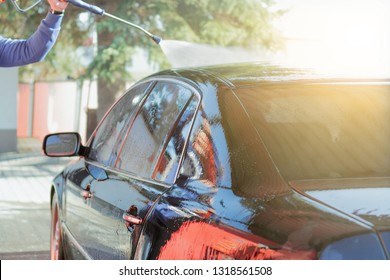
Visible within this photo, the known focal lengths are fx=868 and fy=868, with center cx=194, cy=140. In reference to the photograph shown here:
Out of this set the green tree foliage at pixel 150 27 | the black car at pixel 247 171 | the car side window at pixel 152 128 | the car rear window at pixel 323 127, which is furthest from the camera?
the green tree foliage at pixel 150 27

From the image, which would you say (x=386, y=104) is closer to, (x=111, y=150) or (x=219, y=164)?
(x=219, y=164)

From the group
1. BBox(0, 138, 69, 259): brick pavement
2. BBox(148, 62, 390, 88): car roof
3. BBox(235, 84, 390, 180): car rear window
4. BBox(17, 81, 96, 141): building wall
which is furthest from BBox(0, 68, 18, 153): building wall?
BBox(235, 84, 390, 180): car rear window

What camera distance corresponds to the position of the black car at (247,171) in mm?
2285

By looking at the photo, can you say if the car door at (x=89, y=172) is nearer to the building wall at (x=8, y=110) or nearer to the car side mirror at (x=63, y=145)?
the car side mirror at (x=63, y=145)

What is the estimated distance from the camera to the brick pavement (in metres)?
7.21

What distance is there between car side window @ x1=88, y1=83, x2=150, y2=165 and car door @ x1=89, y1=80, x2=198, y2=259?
145 millimetres

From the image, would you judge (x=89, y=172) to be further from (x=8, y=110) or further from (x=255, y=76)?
(x=8, y=110)

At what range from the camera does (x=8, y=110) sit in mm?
19219

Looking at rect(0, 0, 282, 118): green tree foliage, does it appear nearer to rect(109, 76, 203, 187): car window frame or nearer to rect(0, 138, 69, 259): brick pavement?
rect(0, 138, 69, 259): brick pavement

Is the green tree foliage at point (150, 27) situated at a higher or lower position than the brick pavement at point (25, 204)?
higher

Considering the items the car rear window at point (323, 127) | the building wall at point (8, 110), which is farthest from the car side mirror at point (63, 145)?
the building wall at point (8, 110)

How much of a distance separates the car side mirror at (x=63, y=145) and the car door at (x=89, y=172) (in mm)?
105

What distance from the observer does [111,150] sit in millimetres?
4145

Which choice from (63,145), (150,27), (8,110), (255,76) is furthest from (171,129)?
(8,110)
